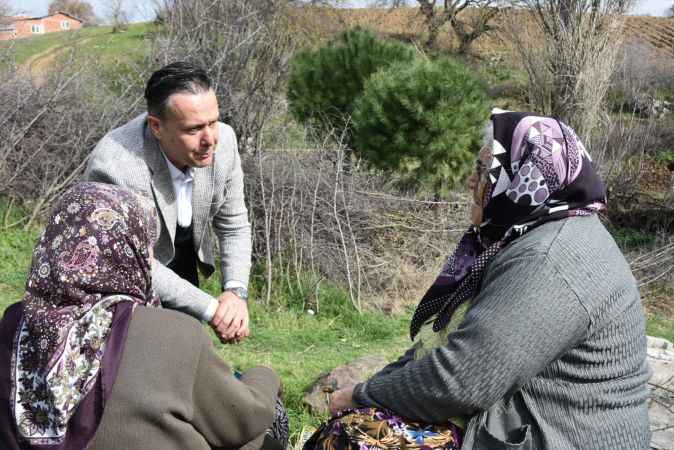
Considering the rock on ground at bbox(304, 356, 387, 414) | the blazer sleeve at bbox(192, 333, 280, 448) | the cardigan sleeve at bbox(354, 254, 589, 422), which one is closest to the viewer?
the cardigan sleeve at bbox(354, 254, 589, 422)

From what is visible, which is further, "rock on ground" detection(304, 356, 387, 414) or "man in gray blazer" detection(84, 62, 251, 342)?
"rock on ground" detection(304, 356, 387, 414)

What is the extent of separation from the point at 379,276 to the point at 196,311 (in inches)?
129

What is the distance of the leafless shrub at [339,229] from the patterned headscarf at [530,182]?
3625 millimetres

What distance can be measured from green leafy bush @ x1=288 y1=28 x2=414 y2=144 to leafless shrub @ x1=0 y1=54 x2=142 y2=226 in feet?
7.68

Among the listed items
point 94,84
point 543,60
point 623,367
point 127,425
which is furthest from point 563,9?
point 127,425

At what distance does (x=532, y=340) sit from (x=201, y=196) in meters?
1.81

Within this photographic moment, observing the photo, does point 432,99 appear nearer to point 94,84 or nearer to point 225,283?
point 94,84

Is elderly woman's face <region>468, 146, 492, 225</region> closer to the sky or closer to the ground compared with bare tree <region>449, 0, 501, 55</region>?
closer to the sky

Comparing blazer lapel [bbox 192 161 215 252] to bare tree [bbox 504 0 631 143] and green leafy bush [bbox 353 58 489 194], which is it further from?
bare tree [bbox 504 0 631 143]

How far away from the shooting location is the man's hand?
Answer: 9.54 feet

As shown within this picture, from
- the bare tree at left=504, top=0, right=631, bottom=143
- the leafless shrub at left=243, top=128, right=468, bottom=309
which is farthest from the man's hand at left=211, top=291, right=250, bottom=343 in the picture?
the bare tree at left=504, top=0, right=631, bottom=143

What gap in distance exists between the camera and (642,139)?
9742 millimetres

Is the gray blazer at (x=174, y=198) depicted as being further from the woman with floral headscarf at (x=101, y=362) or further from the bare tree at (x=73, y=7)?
the bare tree at (x=73, y=7)

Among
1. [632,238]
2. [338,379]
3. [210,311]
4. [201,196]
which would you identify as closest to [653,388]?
[338,379]
